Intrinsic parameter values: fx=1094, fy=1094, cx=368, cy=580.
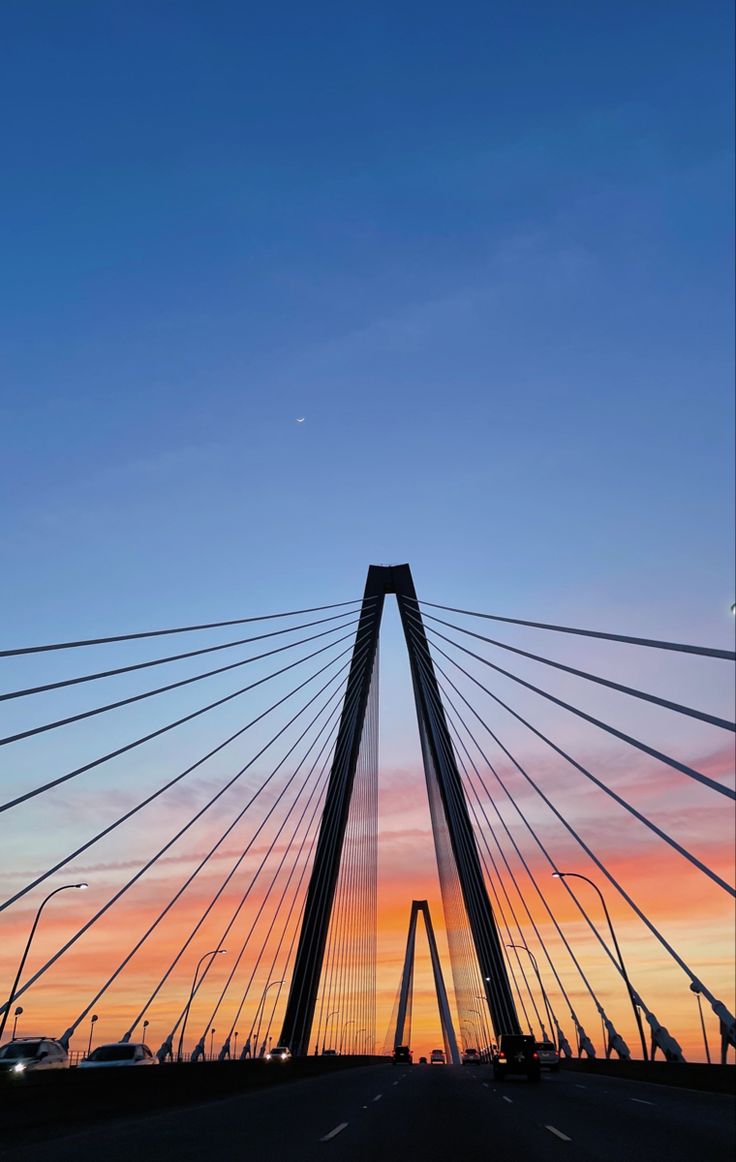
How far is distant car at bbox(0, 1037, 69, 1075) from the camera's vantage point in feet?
85.8

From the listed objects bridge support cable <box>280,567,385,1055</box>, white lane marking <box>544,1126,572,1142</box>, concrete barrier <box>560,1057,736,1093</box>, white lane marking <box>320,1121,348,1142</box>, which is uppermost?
bridge support cable <box>280,567,385,1055</box>

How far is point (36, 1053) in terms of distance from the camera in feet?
88.6

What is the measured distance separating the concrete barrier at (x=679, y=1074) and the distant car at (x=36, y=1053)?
16513 mm

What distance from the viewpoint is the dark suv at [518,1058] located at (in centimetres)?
3806

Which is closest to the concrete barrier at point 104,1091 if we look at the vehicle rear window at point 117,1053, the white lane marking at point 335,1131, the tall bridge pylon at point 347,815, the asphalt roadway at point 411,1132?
the asphalt roadway at point 411,1132

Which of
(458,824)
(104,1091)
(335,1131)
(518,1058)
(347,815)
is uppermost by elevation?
(347,815)

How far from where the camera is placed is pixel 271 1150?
12297 millimetres

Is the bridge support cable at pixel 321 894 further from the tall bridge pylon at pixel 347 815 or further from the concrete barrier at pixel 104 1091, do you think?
the concrete barrier at pixel 104 1091

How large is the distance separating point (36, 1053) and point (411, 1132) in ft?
50.8

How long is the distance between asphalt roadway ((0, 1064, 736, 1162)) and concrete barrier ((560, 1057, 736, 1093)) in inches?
149

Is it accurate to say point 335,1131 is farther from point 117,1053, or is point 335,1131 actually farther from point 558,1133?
point 117,1053

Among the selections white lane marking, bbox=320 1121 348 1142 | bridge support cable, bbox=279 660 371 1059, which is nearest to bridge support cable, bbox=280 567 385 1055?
bridge support cable, bbox=279 660 371 1059

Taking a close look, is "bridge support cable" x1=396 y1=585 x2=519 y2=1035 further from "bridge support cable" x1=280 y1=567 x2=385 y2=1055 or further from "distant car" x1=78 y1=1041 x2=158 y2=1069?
"distant car" x1=78 y1=1041 x2=158 y2=1069

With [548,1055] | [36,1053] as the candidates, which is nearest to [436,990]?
[548,1055]
